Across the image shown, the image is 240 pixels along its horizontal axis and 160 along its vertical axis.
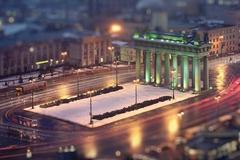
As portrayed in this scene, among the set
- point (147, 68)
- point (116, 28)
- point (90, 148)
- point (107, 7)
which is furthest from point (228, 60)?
point (107, 7)

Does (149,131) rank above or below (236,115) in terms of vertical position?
below

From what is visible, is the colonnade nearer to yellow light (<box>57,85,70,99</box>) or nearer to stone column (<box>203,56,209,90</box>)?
stone column (<box>203,56,209,90</box>)

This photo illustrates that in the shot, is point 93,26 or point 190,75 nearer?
point 190,75

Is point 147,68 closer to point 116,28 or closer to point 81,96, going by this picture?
point 81,96

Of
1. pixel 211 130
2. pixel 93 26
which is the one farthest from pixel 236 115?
pixel 93 26

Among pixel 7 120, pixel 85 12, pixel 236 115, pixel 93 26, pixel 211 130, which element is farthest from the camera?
pixel 85 12

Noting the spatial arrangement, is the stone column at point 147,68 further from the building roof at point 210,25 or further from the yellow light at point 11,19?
the yellow light at point 11,19

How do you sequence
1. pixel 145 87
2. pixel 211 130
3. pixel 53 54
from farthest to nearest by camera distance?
1. pixel 53 54
2. pixel 145 87
3. pixel 211 130

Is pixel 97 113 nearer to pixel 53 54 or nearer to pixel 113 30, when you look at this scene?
pixel 53 54
